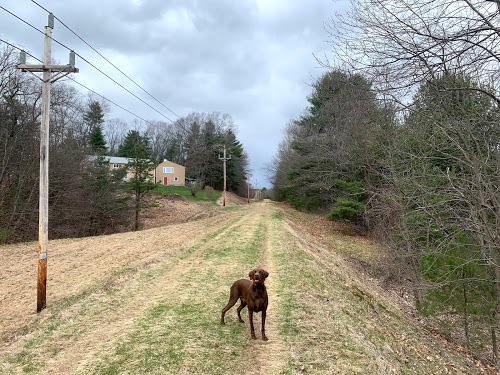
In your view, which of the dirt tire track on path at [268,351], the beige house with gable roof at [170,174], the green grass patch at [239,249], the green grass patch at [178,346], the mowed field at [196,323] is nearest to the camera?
the green grass patch at [178,346]

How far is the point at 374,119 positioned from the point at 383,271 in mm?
12440

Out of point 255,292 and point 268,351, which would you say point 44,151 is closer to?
point 255,292

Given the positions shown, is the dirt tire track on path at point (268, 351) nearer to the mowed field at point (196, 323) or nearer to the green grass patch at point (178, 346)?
the mowed field at point (196, 323)

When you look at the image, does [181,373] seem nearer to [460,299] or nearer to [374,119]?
[374,119]

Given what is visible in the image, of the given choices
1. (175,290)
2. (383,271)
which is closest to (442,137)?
(175,290)

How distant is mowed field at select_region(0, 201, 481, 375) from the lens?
5883mm

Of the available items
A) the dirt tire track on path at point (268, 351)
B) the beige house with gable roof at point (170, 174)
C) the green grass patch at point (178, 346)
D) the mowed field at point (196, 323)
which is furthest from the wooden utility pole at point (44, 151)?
the beige house with gable roof at point (170, 174)

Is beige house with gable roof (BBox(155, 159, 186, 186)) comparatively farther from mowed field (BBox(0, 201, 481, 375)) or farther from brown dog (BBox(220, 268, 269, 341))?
brown dog (BBox(220, 268, 269, 341))

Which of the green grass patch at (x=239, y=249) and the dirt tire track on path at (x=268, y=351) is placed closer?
the dirt tire track on path at (x=268, y=351)

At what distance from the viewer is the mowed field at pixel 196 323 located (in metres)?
5.88

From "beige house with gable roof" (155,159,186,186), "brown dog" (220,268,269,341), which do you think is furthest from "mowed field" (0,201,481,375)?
"beige house with gable roof" (155,159,186,186)

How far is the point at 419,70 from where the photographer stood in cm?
527

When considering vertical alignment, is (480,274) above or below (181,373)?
above

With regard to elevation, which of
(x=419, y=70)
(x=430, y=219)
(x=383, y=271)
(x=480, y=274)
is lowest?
(x=383, y=271)
